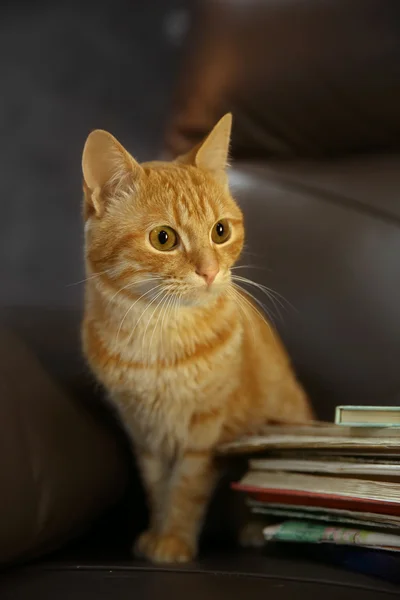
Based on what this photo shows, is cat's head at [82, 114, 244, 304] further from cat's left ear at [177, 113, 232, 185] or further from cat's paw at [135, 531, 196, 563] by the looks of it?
cat's paw at [135, 531, 196, 563]

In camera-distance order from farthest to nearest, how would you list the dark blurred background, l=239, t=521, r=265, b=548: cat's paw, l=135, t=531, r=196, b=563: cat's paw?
the dark blurred background < l=239, t=521, r=265, b=548: cat's paw < l=135, t=531, r=196, b=563: cat's paw

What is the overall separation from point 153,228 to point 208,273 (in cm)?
12

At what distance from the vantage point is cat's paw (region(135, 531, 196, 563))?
1.09m

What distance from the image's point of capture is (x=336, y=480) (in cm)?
99

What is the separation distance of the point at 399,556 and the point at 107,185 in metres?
0.70

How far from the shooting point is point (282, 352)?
1443 mm

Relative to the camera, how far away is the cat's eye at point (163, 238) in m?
1.12

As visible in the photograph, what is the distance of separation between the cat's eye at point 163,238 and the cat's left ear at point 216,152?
0.18 m

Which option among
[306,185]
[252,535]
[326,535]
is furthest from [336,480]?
[306,185]

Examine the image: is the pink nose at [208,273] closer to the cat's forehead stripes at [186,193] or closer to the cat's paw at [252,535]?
the cat's forehead stripes at [186,193]

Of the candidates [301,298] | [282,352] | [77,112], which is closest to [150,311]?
[282,352]

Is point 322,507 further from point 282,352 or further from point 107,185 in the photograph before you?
point 107,185

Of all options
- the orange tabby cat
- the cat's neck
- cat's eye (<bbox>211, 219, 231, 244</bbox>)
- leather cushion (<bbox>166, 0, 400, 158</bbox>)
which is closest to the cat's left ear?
the orange tabby cat

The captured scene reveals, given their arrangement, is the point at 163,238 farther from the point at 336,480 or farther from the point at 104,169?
the point at 336,480
